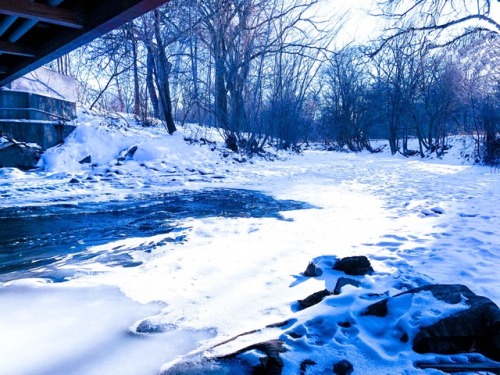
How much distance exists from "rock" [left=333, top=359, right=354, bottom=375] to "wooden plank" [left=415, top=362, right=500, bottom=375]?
0.29 metres

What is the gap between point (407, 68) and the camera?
23766 millimetres

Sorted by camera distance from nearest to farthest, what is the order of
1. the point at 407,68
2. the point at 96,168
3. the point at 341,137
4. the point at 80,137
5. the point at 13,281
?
the point at 13,281 < the point at 96,168 < the point at 80,137 < the point at 407,68 < the point at 341,137

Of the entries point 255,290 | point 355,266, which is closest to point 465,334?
point 355,266

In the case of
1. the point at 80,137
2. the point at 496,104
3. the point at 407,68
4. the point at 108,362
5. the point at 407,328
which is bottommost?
the point at 108,362

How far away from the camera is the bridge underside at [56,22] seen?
3901 millimetres

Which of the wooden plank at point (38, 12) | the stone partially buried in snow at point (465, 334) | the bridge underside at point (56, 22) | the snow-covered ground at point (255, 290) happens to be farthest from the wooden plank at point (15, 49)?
the stone partially buried in snow at point (465, 334)

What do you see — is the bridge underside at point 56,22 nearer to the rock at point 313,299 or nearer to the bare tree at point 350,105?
the rock at point 313,299

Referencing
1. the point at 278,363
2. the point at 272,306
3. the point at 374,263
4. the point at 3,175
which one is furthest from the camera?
the point at 3,175

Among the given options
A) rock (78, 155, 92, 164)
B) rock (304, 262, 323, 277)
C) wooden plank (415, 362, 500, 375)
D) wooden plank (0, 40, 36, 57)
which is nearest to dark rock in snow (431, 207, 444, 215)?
rock (304, 262, 323, 277)

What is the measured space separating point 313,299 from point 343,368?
63 centimetres

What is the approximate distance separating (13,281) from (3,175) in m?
7.21

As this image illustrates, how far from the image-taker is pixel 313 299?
211 cm

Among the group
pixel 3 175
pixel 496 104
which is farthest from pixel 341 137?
pixel 3 175

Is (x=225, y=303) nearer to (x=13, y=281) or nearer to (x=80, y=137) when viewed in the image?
(x=13, y=281)
